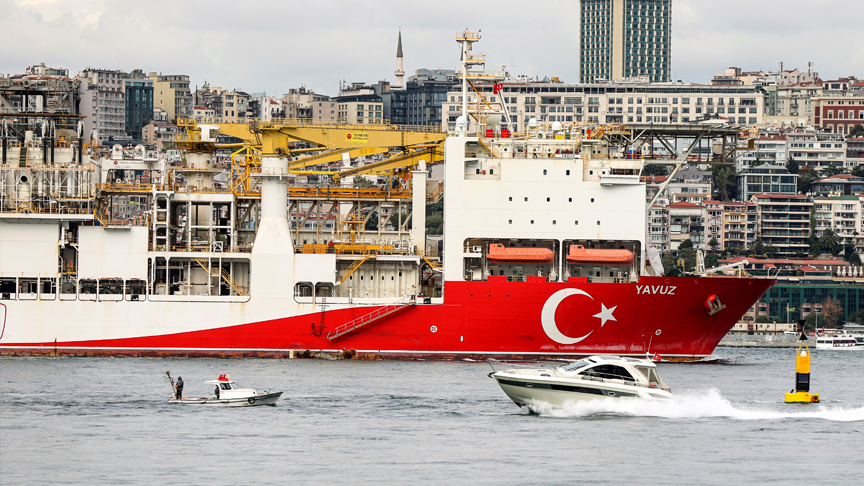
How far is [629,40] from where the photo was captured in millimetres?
155000

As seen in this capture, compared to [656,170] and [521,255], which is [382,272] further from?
[656,170]

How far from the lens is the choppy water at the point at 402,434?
71.9 ft

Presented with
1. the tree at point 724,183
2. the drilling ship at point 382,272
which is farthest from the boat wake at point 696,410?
the tree at point 724,183

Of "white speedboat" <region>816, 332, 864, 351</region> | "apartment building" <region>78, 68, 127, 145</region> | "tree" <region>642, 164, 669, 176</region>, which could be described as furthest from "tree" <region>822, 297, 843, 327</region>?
"apartment building" <region>78, 68, 127, 145</region>

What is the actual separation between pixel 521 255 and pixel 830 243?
62.2 meters

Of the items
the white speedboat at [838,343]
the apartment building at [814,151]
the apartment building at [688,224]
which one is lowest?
the white speedboat at [838,343]

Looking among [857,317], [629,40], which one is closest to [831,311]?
[857,317]

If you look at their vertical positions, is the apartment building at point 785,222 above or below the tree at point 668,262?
above

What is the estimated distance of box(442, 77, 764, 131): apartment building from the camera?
119 metres

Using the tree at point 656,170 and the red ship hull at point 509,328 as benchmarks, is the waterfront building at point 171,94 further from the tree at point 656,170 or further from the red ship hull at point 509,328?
the red ship hull at point 509,328

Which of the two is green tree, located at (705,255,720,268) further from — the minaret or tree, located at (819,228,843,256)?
the minaret

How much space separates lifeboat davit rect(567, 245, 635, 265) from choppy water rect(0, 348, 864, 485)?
187 inches

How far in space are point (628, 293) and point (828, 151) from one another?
8249cm

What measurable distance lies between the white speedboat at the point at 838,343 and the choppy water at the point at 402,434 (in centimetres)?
3733
